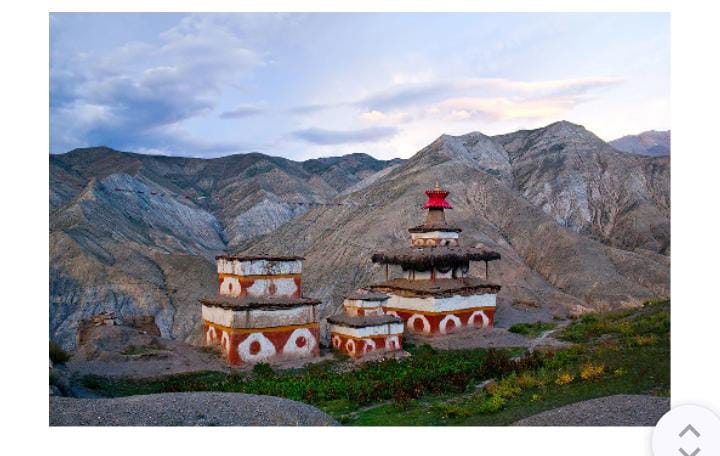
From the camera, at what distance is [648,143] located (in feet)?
314

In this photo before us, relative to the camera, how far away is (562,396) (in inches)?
604

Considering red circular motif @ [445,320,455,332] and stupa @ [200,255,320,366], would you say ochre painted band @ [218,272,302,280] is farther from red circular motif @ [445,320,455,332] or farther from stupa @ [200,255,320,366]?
red circular motif @ [445,320,455,332]

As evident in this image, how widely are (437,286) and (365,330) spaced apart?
284 inches

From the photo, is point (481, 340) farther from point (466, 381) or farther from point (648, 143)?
point (648, 143)

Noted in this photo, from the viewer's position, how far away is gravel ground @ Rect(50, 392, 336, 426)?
1298 centimetres

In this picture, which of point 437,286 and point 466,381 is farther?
point 437,286

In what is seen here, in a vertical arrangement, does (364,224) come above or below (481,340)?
above
